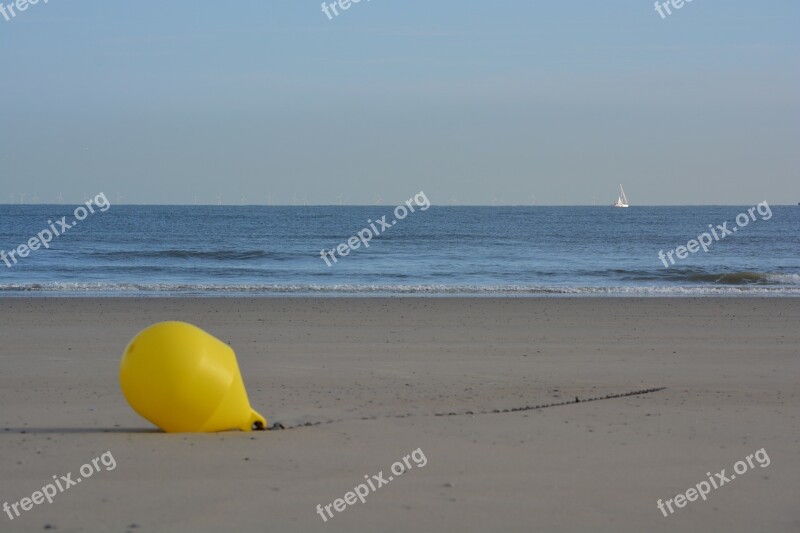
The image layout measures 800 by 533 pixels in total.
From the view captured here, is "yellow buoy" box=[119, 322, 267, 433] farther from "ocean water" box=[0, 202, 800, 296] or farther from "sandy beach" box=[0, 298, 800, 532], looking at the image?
"ocean water" box=[0, 202, 800, 296]

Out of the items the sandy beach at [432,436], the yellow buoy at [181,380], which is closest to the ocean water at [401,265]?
the sandy beach at [432,436]

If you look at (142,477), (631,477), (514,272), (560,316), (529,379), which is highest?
(142,477)

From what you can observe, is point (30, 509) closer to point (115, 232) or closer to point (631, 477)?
point (631, 477)

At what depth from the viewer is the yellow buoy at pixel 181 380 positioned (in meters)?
6.18

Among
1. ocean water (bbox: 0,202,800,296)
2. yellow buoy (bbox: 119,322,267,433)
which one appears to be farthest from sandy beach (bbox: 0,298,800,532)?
ocean water (bbox: 0,202,800,296)

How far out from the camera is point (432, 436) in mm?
6582

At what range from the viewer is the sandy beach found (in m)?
Answer: 4.93

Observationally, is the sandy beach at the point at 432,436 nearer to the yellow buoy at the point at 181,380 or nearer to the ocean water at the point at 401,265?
the yellow buoy at the point at 181,380

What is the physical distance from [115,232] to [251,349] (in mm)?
52033

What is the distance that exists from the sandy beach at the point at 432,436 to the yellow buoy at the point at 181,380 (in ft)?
0.50

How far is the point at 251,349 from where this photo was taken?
11.8m

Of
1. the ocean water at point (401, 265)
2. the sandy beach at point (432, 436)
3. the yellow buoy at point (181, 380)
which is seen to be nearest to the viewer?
the sandy beach at point (432, 436)

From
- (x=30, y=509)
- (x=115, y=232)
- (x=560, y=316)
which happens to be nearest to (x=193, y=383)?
(x=30, y=509)

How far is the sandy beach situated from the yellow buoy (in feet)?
0.50
